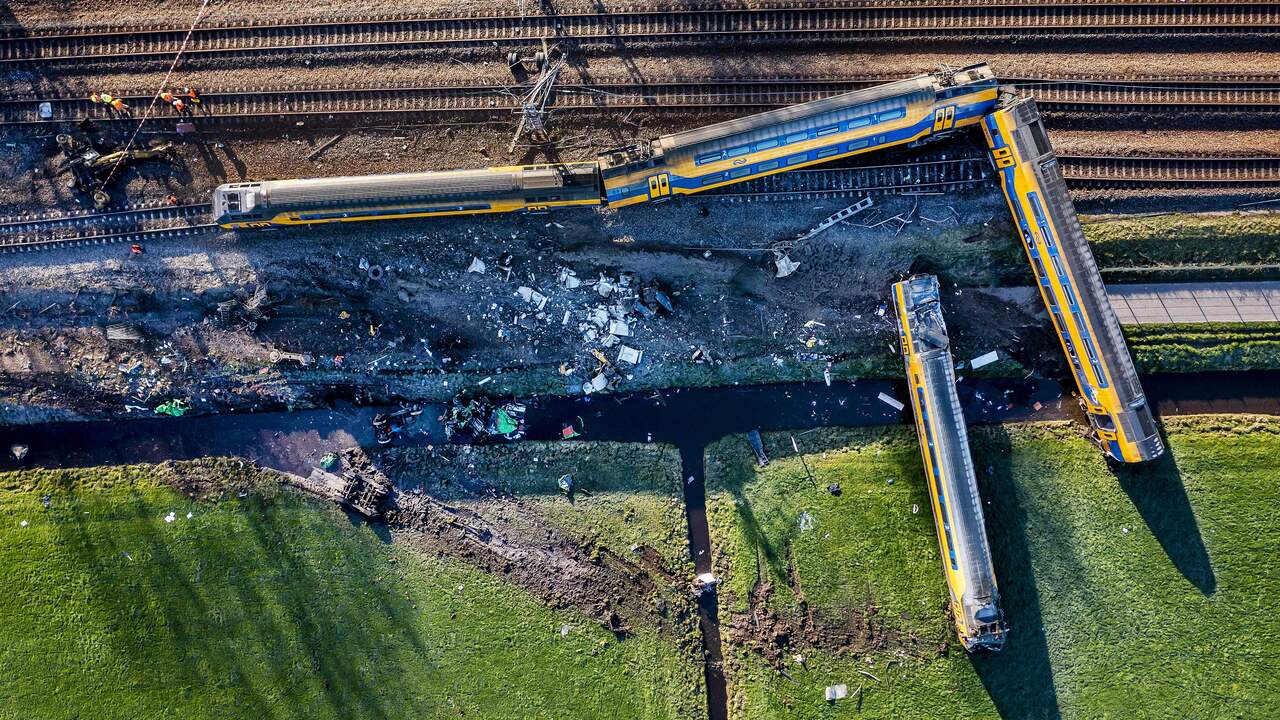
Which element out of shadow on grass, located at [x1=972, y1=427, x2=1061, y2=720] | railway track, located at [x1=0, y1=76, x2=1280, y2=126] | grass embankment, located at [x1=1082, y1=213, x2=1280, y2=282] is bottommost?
shadow on grass, located at [x1=972, y1=427, x2=1061, y2=720]

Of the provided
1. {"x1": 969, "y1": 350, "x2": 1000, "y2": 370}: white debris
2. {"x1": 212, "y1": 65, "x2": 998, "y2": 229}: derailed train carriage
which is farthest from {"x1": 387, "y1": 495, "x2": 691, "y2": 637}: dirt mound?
{"x1": 969, "y1": 350, "x2": 1000, "y2": 370}: white debris

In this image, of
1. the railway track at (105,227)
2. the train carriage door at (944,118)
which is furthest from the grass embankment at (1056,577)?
the railway track at (105,227)

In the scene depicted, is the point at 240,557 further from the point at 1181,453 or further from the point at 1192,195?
the point at 1192,195

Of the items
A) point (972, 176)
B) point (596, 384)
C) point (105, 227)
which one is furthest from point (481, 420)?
point (972, 176)

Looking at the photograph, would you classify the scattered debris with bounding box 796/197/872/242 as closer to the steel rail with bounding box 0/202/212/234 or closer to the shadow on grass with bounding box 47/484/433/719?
the shadow on grass with bounding box 47/484/433/719

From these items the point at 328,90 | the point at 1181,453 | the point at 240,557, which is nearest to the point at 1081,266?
the point at 1181,453

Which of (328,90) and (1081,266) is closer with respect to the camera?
(1081,266)

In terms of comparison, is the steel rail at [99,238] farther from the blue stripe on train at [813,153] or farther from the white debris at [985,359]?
the white debris at [985,359]
